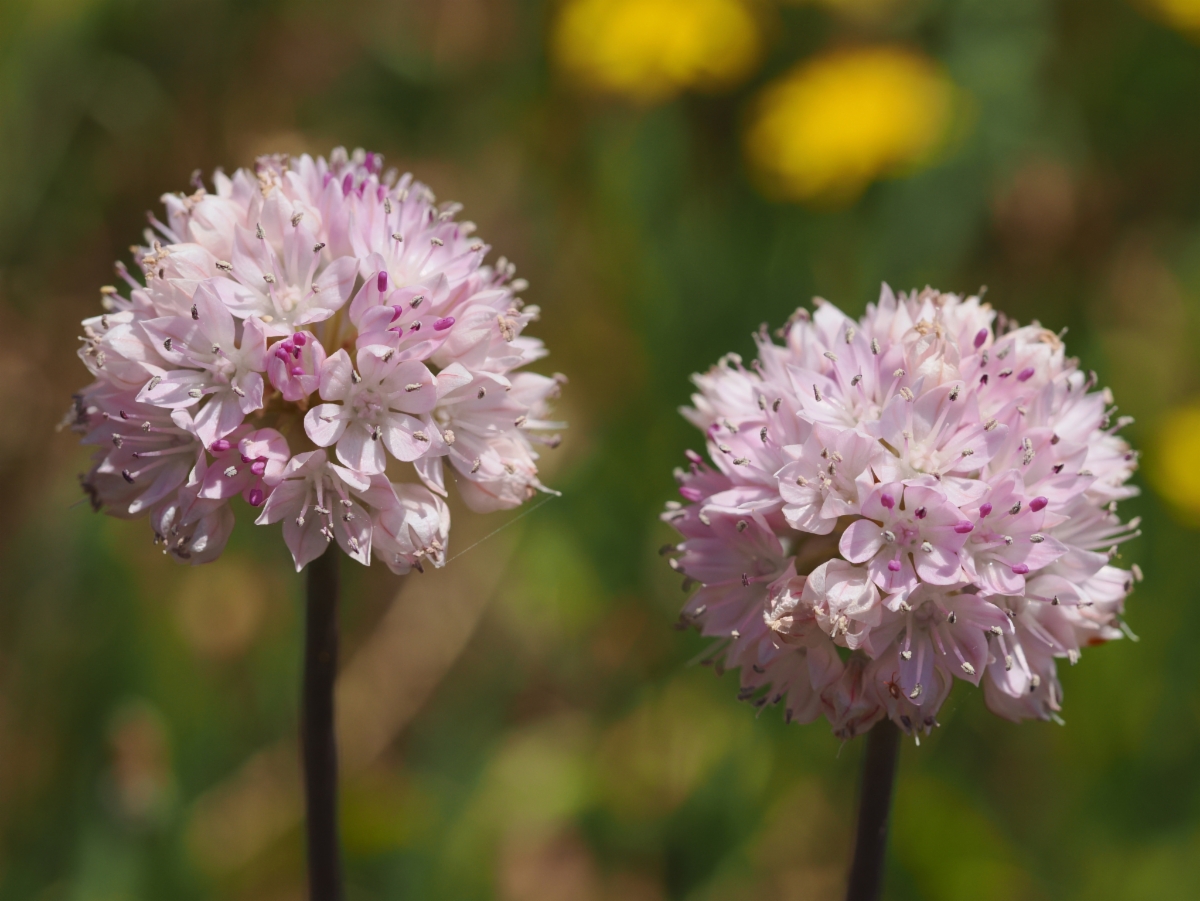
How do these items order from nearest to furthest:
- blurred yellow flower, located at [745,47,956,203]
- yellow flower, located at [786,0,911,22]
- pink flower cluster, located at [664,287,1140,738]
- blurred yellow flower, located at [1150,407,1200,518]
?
pink flower cluster, located at [664,287,1140,738]
blurred yellow flower, located at [1150,407,1200,518]
blurred yellow flower, located at [745,47,956,203]
yellow flower, located at [786,0,911,22]

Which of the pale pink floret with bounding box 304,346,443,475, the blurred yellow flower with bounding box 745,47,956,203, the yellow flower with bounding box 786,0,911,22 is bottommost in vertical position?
the pale pink floret with bounding box 304,346,443,475

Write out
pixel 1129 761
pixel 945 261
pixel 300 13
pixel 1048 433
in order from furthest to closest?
1. pixel 300 13
2. pixel 945 261
3. pixel 1129 761
4. pixel 1048 433

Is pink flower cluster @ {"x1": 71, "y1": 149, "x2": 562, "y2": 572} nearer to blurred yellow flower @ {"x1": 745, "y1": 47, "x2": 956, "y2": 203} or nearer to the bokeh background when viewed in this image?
the bokeh background

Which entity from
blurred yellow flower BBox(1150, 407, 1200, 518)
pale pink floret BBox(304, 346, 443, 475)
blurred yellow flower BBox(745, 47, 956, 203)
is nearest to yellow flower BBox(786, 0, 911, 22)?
blurred yellow flower BBox(745, 47, 956, 203)

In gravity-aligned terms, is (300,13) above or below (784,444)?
above

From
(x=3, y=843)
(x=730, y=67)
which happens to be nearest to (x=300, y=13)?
(x=730, y=67)

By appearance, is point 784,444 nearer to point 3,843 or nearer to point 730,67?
point 3,843

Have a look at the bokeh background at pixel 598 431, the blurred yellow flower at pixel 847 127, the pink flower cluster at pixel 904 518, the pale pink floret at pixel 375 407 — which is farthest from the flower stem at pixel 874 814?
the blurred yellow flower at pixel 847 127
